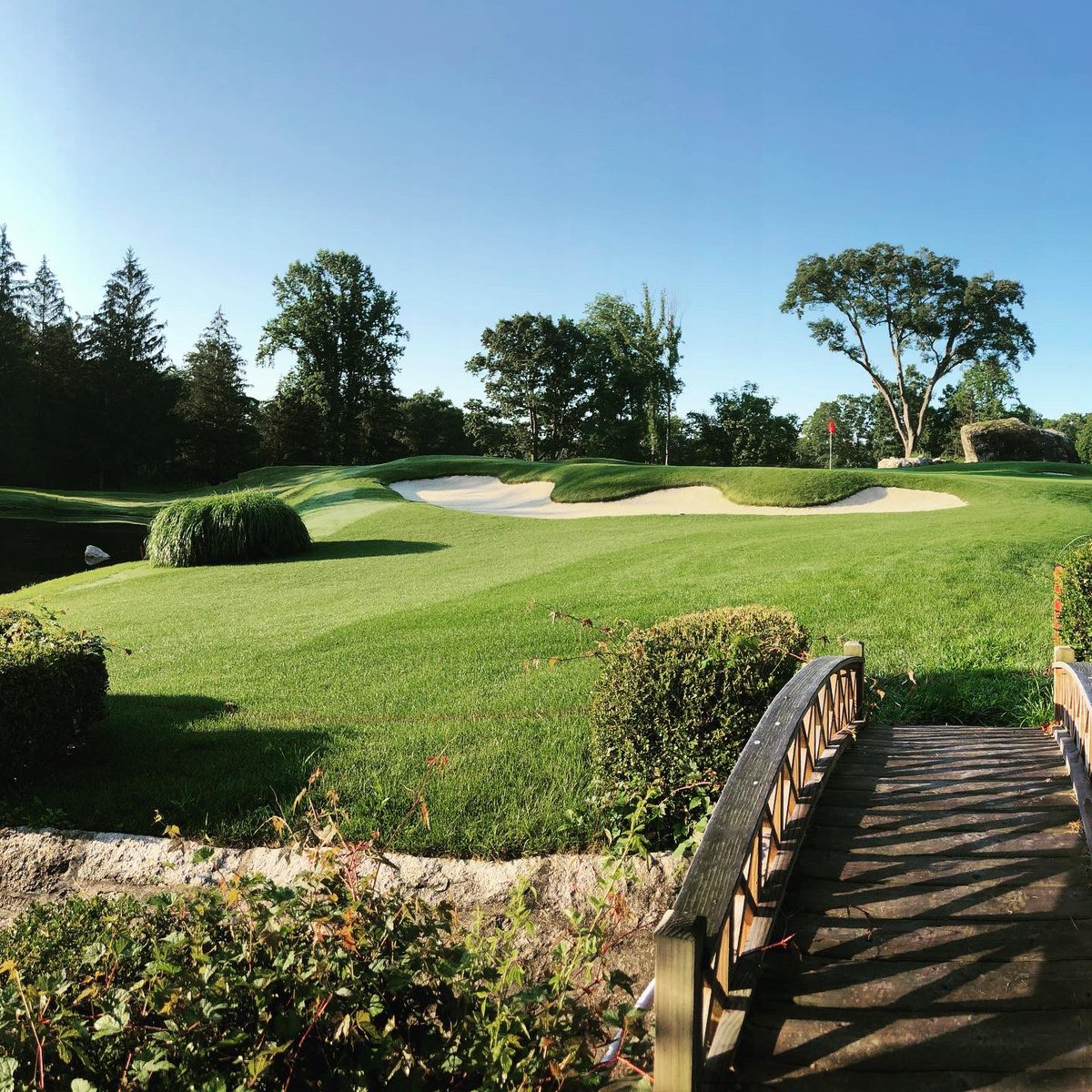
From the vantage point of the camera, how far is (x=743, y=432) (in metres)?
41.6

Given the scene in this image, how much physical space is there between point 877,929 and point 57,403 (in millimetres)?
45131

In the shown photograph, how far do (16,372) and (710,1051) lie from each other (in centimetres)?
4444

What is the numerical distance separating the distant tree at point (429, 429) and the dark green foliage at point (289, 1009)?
137ft

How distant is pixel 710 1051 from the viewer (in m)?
1.96

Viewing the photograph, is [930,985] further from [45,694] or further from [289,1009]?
[45,694]

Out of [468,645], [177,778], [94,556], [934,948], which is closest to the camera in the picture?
[934,948]

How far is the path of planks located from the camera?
6.47 feet

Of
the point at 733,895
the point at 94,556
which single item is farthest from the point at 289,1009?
the point at 94,556

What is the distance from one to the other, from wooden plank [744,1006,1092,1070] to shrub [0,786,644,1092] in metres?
Result: 0.49

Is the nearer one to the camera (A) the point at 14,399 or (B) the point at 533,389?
(A) the point at 14,399

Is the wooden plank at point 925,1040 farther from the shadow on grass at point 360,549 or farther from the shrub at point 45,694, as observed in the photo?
the shadow on grass at point 360,549

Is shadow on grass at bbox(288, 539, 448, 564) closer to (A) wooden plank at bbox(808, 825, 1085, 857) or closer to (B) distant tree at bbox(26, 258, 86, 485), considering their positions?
(A) wooden plank at bbox(808, 825, 1085, 857)

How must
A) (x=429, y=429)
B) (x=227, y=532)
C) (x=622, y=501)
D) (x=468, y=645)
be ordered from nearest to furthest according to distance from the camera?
1. (x=468, y=645)
2. (x=227, y=532)
3. (x=622, y=501)
4. (x=429, y=429)

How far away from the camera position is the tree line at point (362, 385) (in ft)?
122
